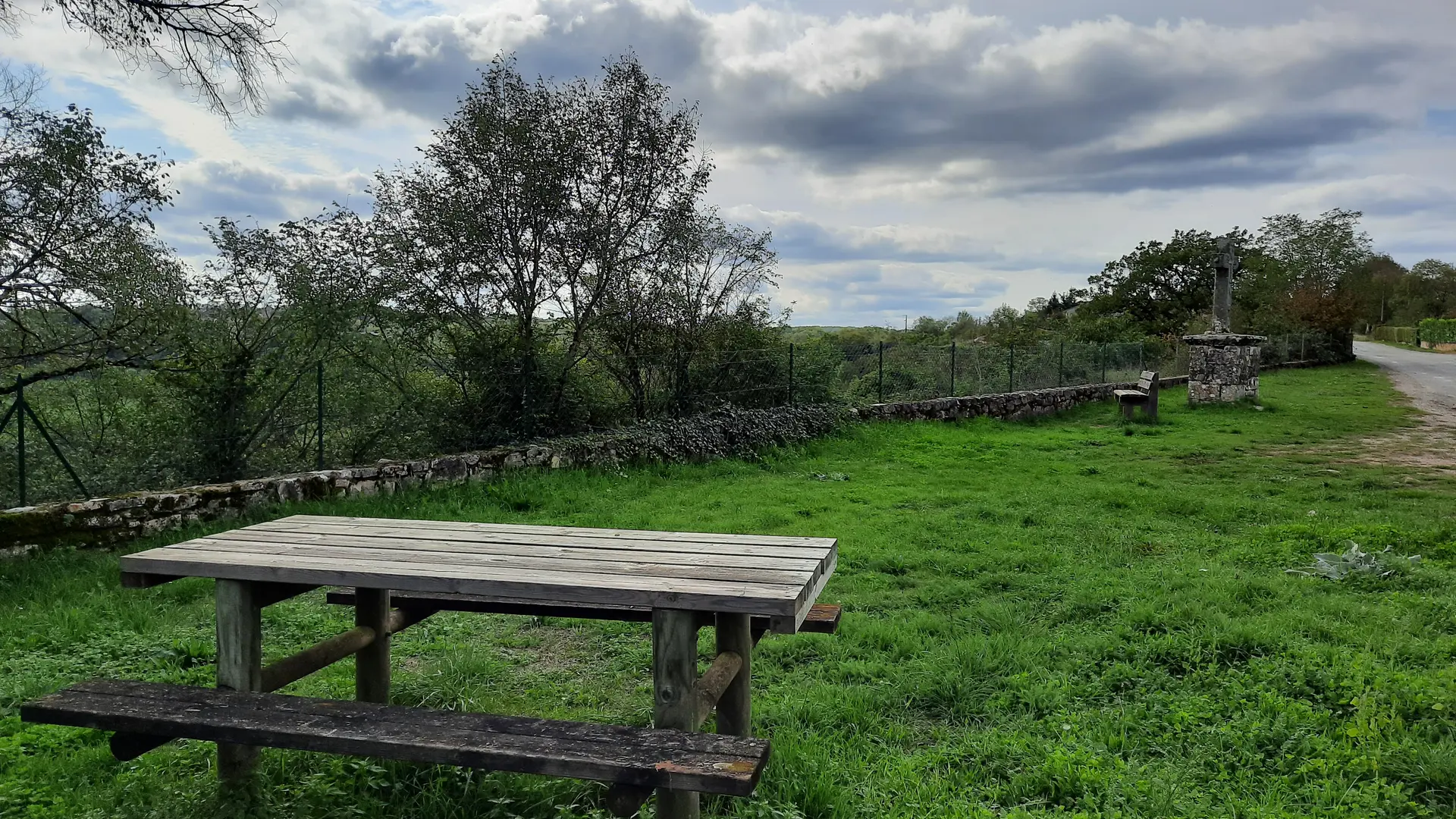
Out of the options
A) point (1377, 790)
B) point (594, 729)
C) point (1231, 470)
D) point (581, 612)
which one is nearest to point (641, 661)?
point (581, 612)

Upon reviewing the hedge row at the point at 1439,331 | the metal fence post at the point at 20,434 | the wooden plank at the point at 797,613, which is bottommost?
the wooden plank at the point at 797,613

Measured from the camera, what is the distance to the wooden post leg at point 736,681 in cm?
296

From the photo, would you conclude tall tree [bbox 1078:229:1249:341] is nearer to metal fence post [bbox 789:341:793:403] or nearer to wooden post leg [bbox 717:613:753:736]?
metal fence post [bbox 789:341:793:403]

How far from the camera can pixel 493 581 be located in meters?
2.60

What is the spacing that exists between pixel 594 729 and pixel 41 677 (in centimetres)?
306

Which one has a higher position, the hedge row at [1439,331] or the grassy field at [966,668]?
the hedge row at [1439,331]

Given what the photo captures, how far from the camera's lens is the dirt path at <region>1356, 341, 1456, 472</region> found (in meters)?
11.2

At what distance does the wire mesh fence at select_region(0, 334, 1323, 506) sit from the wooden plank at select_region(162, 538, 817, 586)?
473 centimetres

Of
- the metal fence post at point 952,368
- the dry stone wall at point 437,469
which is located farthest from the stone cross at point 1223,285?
the dry stone wall at point 437,469

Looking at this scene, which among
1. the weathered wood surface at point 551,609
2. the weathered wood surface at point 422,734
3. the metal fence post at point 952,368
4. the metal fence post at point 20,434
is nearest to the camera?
the weathered wood surface at point 422,734

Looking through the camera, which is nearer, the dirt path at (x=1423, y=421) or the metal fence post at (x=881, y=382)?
the dirt path at (x=1423, y=421)

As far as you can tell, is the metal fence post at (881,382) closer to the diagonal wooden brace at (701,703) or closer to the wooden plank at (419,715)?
the diagonal wooden brace at (701,703)

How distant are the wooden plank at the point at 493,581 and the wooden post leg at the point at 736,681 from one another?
1.44 feet

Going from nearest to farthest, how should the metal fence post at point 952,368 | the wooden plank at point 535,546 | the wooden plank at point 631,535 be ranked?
the wooden plank at point 535,546 < the wooden plank at point 631,535 < the metal fence post at point 952,368
